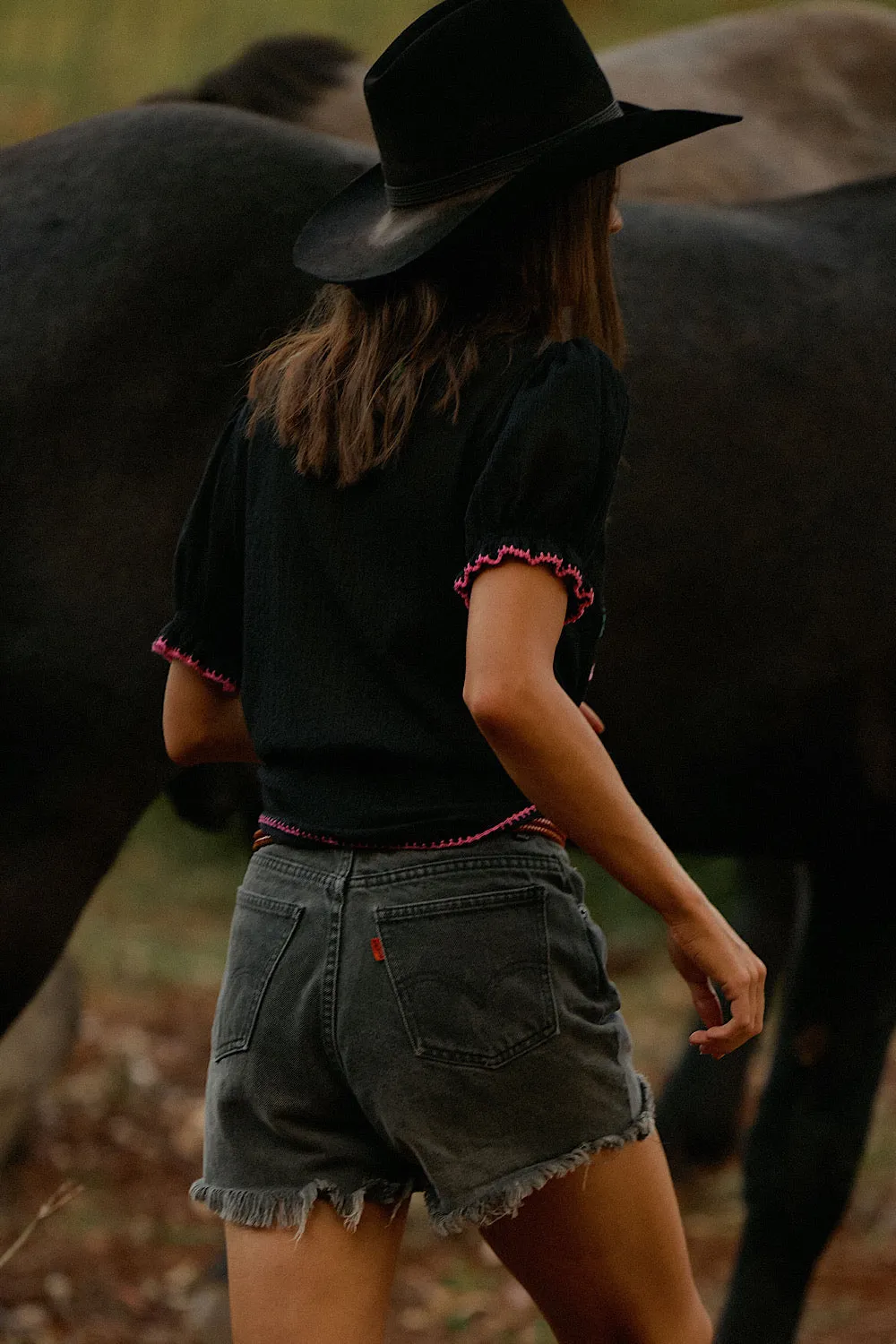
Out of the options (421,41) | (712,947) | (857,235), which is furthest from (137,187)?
(712,947)

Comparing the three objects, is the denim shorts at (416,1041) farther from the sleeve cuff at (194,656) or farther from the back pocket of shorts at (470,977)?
the sleeve cuff at (194,656)

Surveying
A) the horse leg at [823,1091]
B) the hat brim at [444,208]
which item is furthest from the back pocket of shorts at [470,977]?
the horse leg at [823,1091]

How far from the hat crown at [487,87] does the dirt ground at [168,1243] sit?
1619mm

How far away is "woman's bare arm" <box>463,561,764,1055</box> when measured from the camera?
47.6 inches

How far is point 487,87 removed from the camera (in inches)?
51.8

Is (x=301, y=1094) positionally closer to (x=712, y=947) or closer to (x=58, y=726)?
(x=712, y=947)

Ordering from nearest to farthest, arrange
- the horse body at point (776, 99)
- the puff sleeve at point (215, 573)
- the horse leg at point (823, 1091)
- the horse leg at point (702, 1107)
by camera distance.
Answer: the puff sleeve at point (215, 573), the horse leg at point (823, 1091), the horse body at point (776, 99), the horse leg at point (702, 1107)

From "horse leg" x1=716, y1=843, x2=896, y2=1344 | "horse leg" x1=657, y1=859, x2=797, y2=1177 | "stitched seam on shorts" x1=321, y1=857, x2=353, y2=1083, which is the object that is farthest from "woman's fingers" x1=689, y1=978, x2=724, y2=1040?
"horse leg" x1=657, y1=859, x2=797, y2=1177

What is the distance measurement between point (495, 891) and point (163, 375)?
0.94m

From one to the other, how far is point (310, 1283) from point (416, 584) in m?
0.58

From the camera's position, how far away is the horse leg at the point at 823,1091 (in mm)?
2555

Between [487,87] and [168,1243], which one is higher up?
[487,87]

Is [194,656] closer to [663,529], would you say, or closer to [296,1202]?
[296,1202]

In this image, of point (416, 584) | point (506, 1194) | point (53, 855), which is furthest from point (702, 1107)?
point (416, 584)
